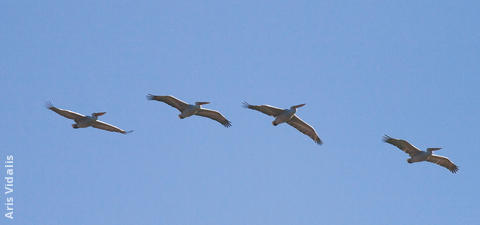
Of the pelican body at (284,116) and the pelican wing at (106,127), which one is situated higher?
the pelican body at (284,116)

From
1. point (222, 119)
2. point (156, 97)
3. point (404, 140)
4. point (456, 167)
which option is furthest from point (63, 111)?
point (456, 167)

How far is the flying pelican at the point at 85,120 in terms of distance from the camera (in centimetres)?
3281

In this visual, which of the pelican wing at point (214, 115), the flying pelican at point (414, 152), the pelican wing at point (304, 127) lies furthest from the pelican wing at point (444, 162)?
the pelican wing at point (214, 115)

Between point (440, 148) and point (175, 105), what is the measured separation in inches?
384

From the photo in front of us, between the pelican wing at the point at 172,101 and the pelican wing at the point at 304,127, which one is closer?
the pelican wing at the point at 172,101

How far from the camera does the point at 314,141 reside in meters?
35.1


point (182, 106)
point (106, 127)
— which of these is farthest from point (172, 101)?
point (106, 127)

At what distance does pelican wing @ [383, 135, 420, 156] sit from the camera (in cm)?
3406

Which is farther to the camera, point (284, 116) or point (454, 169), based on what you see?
point (454, 169)

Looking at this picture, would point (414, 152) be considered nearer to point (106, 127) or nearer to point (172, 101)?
point (172, 101)

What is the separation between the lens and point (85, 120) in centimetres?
3347

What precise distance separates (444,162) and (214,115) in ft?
28.6

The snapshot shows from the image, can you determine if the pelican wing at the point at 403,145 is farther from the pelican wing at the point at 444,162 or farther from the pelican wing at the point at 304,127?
the pelican wing at the point at 304,127

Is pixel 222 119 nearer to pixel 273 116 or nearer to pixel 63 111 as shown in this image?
pixel 273 116
